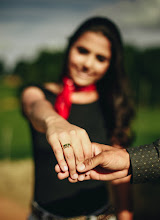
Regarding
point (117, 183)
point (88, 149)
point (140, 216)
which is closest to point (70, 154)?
point (88, 149)

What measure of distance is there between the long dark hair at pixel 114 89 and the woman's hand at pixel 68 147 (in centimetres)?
105

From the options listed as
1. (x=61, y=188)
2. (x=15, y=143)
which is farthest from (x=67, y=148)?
(x=15, y=143)

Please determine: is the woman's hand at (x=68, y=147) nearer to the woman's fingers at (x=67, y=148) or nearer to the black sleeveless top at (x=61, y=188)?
the woman's fingers at (x=67, y=148)

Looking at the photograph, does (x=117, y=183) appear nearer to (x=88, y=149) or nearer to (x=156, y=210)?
(x=88, y=149)

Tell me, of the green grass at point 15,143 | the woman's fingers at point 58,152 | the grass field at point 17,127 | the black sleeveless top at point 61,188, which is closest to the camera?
the woman's fingers at point 58,152

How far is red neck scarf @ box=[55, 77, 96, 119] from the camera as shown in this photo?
166cm

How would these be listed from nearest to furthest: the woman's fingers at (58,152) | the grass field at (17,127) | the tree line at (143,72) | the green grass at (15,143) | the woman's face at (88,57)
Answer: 1. the woman's fingers at (58,152)
2. the woman's face at (88,57)
3. the green grass at (15,143)
4. the grass field at (17,127)
5. the tree line at (143,72)

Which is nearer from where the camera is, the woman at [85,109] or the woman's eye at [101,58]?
the woman at [85,109]

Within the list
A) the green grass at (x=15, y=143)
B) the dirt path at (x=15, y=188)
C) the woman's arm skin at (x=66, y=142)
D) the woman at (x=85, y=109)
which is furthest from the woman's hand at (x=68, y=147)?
the green grass at (x=15, y=143)

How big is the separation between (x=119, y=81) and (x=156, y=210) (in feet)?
10.7

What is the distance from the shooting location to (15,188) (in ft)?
17.7

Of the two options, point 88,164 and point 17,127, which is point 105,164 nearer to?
point 88,164

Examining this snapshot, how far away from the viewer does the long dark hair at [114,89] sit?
1825mm

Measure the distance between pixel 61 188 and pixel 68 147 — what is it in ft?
2.85
